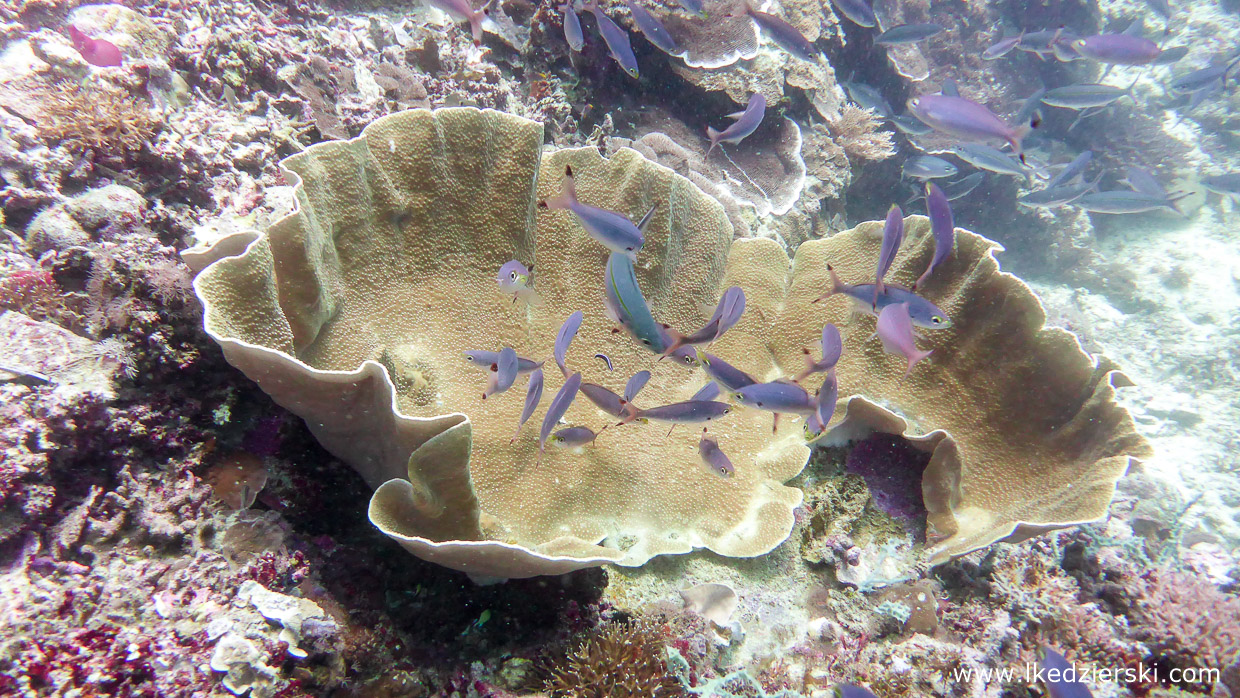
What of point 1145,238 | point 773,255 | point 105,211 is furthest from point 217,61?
point 1145,238

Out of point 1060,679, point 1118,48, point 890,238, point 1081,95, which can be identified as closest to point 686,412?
point 890,238

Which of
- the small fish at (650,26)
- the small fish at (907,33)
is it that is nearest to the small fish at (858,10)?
the small fish at (907,33)

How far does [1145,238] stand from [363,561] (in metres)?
16.8

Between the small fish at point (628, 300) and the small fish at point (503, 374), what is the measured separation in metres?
0.51

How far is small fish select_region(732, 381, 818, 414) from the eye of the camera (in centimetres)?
220

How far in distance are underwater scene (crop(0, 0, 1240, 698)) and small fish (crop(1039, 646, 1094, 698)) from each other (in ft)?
0.04

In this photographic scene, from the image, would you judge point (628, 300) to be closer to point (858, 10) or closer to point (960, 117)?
point (960, 117)

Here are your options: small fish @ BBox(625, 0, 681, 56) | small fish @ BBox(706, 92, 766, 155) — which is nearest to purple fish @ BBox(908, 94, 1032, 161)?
small fish @ BBox(706, 92, 766, 155)

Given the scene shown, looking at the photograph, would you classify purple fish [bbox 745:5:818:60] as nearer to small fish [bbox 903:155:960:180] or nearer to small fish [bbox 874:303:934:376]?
small fish [bbox 903:155:960:180]

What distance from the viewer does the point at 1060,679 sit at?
6.28ft

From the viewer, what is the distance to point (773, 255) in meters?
3.44

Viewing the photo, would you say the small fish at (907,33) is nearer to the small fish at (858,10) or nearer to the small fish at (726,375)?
the small fish at (858,10)

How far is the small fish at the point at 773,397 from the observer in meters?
2.20

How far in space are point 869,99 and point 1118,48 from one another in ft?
9.48
